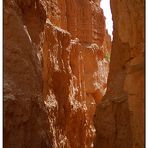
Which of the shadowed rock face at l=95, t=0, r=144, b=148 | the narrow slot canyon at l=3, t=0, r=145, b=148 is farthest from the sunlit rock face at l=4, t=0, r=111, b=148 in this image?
the shadowed rock face at l=95, t=0, r=144, b=148

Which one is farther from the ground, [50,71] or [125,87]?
[50,71]

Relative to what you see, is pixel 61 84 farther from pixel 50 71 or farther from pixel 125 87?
pixel 125 87

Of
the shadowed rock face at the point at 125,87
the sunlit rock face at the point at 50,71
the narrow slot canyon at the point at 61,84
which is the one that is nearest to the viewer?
the shadowed rock face at the point at 125,87

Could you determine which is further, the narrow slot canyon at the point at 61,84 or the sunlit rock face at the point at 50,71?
the sunlit rock face at the point at 50,71

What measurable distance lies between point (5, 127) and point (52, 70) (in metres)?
9.46

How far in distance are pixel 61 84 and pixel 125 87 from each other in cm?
1242

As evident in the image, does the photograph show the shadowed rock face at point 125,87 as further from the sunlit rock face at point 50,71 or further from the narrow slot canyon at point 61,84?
the sunlit rock face at point 50,71

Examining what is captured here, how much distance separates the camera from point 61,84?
829 inches

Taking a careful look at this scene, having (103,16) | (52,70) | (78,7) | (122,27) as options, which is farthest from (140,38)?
(103,16)

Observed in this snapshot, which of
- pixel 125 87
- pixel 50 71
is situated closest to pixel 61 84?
pixel 50 71

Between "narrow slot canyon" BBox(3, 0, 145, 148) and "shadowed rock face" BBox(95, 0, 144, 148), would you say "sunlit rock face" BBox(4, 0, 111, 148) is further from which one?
"shadowed rock face" BBox(95, 0, 144, 148)

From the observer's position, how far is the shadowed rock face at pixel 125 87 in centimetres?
830

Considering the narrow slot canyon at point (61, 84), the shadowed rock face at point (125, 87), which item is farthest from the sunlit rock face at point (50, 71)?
the shadowed rock face at point (125, 87)

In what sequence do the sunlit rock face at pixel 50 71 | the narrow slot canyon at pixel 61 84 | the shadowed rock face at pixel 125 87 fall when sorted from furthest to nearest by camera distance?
1. the sunlit rock face at pixel 50 71
2. the narrow slot canyon at pixel 61 84
3. the shadowed rock face at pixel 125 87
